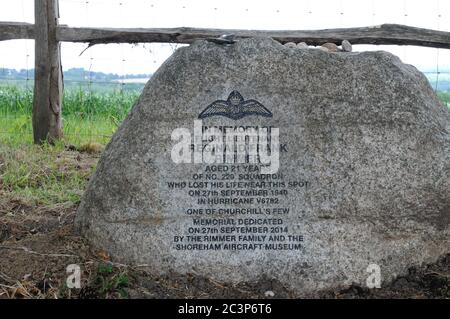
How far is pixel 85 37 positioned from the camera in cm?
614

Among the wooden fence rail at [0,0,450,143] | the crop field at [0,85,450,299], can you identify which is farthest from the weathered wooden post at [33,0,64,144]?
the crop field at [0,85,450,299]

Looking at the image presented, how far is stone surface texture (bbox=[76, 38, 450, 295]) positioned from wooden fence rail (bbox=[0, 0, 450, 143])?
211 cm

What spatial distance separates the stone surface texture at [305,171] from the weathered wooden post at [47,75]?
Result: 2843 mm

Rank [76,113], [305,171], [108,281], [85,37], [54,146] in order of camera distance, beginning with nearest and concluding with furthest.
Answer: [108,281] < [305,171] < [85,37] < [54,146] < [76,113]

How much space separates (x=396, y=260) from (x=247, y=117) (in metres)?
1.04

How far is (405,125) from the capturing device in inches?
144

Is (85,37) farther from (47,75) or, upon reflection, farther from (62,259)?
(62,259)

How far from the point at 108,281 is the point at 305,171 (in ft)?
3.64

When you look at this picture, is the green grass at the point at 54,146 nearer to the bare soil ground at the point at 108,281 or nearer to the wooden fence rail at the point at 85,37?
the wooden fence rail at the point at 85,37

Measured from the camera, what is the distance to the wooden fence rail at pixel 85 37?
587 centimetres

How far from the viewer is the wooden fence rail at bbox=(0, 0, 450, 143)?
5867 mm

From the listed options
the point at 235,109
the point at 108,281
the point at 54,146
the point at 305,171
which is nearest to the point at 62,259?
the point at 108,281

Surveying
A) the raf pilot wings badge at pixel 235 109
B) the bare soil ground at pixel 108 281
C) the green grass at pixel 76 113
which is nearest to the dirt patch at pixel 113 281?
the bare soil ground at pixel 108 281
